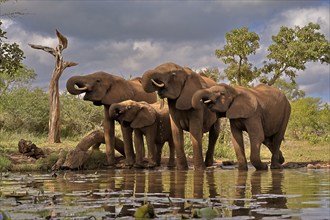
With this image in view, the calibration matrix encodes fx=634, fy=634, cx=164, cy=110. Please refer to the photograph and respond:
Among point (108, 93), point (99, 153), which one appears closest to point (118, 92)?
point (108, 93)

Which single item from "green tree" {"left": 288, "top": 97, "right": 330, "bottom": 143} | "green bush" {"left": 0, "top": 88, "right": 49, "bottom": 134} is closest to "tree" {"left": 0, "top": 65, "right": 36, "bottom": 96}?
"green bush" {"left": 0, "top": 88, "right": 49, "bottom": 134}

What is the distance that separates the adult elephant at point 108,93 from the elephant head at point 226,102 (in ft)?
9.53

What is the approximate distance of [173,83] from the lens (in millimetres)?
15359

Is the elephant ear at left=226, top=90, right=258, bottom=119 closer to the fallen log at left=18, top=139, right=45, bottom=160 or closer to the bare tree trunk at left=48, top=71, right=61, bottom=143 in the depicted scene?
the fallen log at left=18, top=139, right=45, bottom=160

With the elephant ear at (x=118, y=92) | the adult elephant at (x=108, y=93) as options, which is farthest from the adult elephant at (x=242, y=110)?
the elephant ear at (x=118, y=92)

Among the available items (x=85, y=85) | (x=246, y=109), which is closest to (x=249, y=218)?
(x=246, y=109)

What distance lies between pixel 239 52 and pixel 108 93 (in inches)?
862

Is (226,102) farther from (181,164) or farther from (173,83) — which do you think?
(181,164)

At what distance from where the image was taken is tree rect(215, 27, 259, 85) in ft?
125

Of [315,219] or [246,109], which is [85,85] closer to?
[246,109]

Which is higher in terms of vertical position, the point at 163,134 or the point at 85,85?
the point at 85,85

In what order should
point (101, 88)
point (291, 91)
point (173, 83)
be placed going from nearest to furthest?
point (173, 83) < point (101, 88) < point (291, 91)

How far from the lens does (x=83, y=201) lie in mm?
7250

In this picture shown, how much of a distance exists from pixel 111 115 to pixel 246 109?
145 inches
